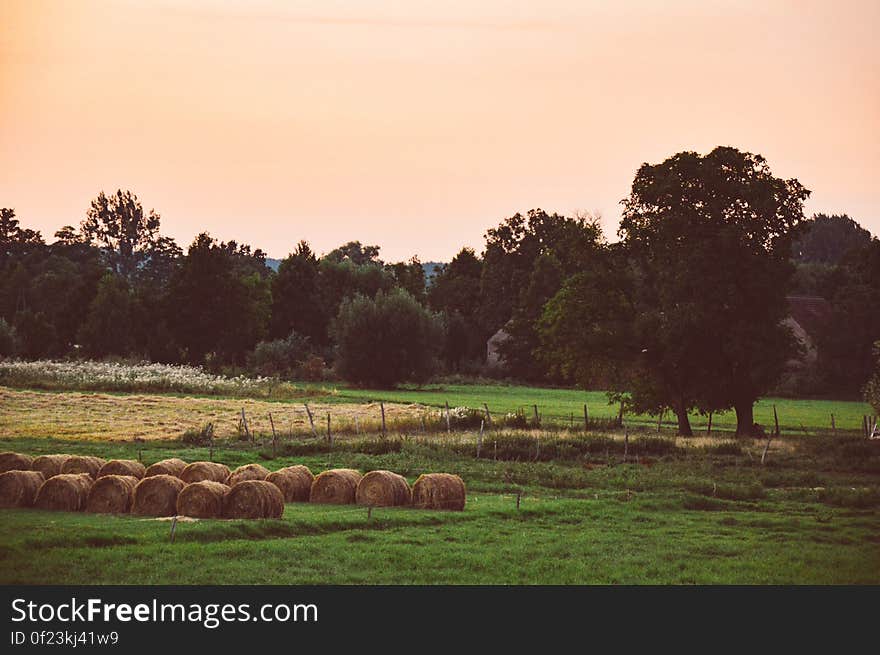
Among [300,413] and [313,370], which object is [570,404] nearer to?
[300,413]

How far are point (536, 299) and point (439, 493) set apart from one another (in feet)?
265

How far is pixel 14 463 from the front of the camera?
98.2 ft

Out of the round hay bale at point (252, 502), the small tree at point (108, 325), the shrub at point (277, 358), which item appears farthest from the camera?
the shrub at point (277, 358)

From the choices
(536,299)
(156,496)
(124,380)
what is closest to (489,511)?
(156,496)

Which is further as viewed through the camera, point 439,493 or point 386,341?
point 386,341

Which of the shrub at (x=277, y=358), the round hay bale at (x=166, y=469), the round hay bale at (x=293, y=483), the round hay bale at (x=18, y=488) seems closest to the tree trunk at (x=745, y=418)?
the round hay bale at (x=293, y=483)

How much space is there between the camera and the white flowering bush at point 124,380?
74.0 metres

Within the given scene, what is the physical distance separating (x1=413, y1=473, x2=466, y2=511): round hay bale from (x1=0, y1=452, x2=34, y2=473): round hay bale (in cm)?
984

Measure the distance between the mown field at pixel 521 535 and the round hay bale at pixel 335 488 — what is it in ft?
2.34

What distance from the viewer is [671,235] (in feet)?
184

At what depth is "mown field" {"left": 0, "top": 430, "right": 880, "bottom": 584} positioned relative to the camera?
21.1 metres

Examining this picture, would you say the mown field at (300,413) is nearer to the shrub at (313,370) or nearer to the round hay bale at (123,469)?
the shrub at (313,370)
